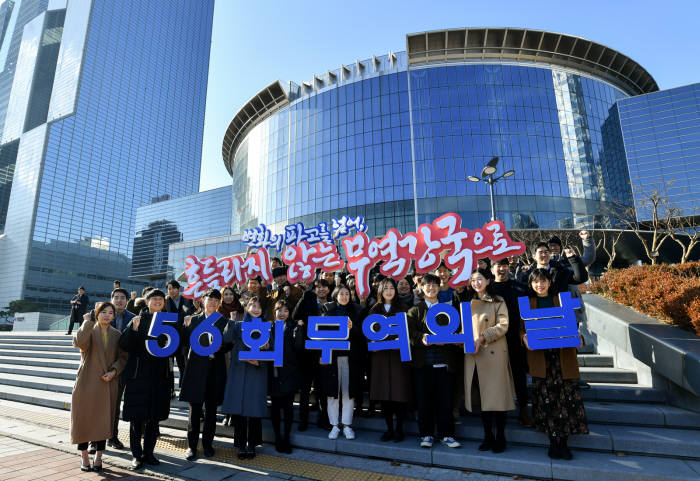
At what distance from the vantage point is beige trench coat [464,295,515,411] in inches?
153

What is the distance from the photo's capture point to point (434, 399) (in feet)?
14.4

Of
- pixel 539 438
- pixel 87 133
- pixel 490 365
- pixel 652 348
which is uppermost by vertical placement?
pixel 87 133

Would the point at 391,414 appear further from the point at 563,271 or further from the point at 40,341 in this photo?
the point at 40,341

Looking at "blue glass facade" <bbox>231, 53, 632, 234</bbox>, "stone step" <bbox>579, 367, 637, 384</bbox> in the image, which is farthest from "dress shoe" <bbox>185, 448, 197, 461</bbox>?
"blue glass facade" <bbox>231, 53, 632, 234</bbox>

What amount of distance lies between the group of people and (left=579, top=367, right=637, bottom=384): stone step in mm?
1509

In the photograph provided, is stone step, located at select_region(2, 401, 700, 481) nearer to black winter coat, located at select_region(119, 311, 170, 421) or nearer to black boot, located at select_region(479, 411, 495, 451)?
black boot, located at select_region(479, 411, 495, 451)

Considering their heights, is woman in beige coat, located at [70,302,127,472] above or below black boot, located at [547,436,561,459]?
above

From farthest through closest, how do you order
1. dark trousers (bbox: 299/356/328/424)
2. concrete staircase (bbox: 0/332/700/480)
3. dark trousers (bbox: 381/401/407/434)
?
dark trousers (bbox: 299/356/328/424)
dark trousers (bbox: 381/401/407/434)
concrete staircase (bbox: 0/332/700/480)

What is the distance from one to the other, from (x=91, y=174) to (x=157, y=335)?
102002 mm

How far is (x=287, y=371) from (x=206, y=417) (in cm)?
125

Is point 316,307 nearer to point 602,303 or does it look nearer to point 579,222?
point 602,303

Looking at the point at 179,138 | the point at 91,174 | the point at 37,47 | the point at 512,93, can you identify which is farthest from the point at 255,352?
the point at 37,47

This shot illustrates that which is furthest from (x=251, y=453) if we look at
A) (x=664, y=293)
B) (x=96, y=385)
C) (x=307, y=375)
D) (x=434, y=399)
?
(x=664, y=293)

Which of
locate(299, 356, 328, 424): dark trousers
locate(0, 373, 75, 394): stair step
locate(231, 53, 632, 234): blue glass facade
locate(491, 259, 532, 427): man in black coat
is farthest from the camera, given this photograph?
locate(231, 53, 632, 234): blue glass facade
